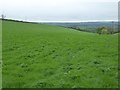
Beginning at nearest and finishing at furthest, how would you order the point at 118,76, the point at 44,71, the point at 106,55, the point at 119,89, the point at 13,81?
1. the point at 119,89
2. the point at 13,81
3. the point at 118,76
4. the point at 44,71
5. the point at 106,55

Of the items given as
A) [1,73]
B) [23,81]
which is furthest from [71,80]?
[1,73]

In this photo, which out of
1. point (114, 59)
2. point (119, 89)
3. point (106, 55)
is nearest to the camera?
point (119, 89)

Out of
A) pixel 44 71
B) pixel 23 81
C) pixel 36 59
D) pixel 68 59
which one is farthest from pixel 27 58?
pixel 23 81

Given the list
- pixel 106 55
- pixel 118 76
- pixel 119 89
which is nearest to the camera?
pixel 119 89

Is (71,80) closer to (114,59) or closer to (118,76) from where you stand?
(118,76)

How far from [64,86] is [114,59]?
8.01 metres

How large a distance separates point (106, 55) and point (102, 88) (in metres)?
9.34

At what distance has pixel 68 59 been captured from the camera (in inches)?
848

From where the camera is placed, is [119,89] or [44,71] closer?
[119,89]

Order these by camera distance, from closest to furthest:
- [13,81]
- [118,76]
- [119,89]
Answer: [119,89], [13,81], [118,76]

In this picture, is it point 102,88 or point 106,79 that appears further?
point 106,79

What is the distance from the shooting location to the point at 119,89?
542 inches

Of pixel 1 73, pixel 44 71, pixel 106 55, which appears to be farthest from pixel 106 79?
pixel 106 55

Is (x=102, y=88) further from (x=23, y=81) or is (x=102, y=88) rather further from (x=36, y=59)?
(x=36, y=59)
